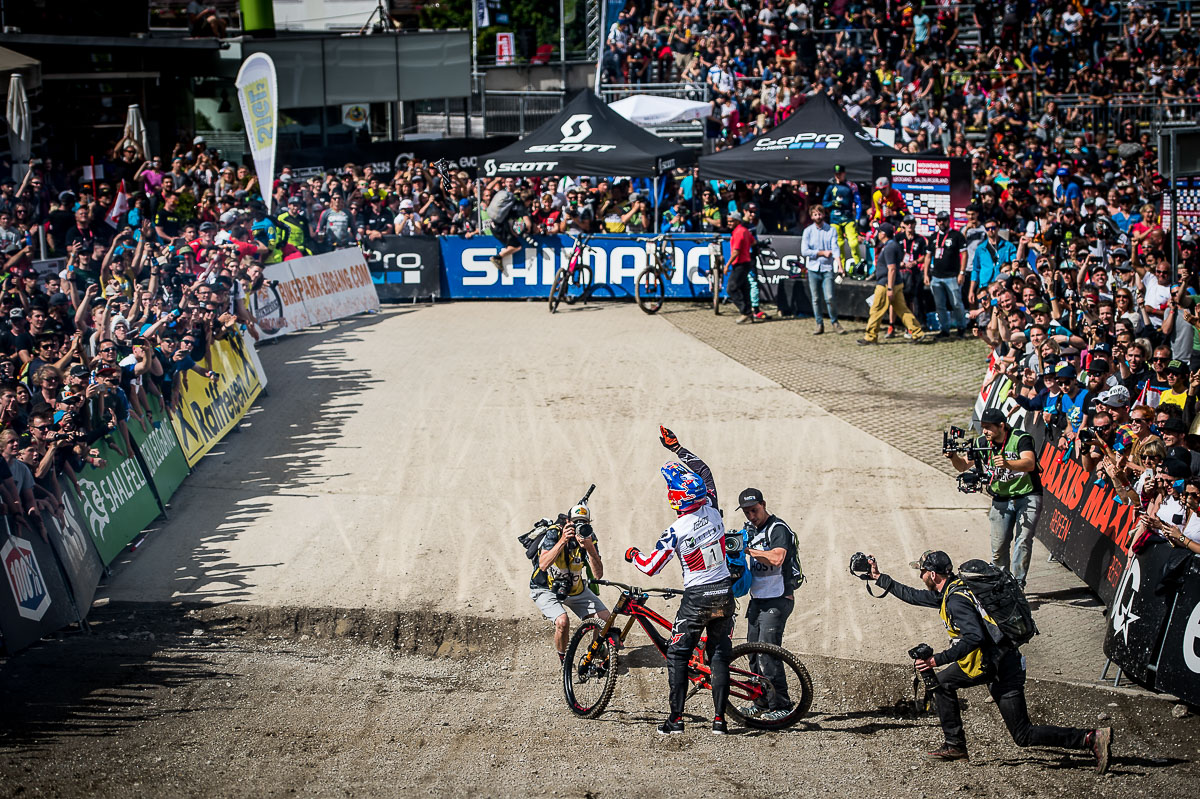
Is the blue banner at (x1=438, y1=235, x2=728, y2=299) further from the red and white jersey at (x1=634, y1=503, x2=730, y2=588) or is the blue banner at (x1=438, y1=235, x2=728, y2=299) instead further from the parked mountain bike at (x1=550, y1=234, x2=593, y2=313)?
the red and white jersey at (x1=634, y1=503, x2=730, y2=588)

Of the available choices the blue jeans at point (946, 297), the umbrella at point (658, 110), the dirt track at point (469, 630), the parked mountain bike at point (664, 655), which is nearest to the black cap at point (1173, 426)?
the dirt track at point (469, 630)

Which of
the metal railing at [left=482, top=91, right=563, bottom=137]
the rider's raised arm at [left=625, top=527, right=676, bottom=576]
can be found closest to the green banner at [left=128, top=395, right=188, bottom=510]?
the rider's raised arm at [left=625, top=527, right=676, bottom=576]

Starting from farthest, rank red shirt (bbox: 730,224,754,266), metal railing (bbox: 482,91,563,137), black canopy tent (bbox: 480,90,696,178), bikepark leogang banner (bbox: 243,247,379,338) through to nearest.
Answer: metal railing (bbox: 482,91,563,137)
black canopy tent (bbox: 480,90,696,178)
red shirt (bbox: 730,224,754,266)
bikepark leogang banner (bbox: 243,247,379,338)

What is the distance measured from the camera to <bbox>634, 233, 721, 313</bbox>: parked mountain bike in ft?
69.9

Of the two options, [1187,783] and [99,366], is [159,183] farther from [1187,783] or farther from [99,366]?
[1187,783]

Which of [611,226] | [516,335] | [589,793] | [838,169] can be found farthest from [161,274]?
[589,793]

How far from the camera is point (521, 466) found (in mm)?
13719

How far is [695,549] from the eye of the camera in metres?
8.02

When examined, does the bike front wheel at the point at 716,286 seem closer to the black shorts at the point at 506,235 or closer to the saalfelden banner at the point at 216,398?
the black shorts at the point at 506,235

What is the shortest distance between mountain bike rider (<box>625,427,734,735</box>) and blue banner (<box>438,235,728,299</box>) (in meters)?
13.8

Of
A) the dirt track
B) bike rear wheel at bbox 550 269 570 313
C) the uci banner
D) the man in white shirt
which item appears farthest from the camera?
bike rear wheel at bbox 550 269 570 313

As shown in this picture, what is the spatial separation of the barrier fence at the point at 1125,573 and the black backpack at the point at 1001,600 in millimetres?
1335

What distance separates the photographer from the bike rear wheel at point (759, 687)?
8086 mm

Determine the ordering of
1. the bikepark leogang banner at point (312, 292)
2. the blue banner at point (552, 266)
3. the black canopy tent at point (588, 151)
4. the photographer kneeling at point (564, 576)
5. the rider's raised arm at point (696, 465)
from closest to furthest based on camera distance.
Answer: the rider's raised arm at point (696, 465) < the photographer kneeling at point (564, 576) < the bikepark leogang banner at point (312, 292) < the blue banner at point (552, 266) < the black canopy tent at point (588, 151)
